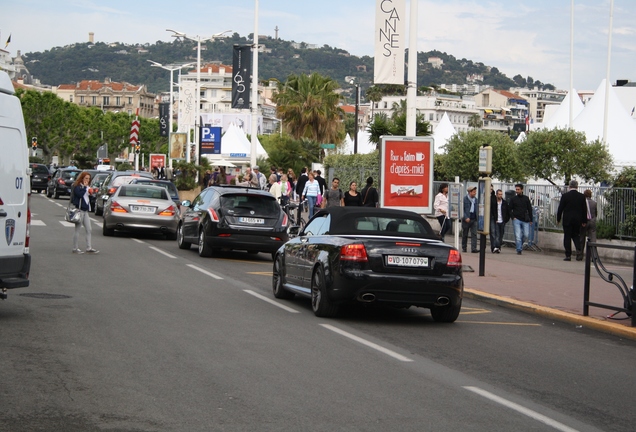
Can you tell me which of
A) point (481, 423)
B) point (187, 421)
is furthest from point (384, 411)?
point (187, 421)

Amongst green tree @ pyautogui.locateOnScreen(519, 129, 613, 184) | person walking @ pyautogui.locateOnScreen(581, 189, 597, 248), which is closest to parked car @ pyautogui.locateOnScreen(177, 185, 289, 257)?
person walking @ pyautogui.locateOnScreen(581, 189, 597, 248)

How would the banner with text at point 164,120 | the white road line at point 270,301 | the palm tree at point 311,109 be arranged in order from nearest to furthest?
the white road line at point 270,301, the palm tree at point 311,109, the banner with text at point 164,120

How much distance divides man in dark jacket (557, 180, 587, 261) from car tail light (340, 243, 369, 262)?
45.4 ft

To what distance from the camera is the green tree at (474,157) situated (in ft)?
142

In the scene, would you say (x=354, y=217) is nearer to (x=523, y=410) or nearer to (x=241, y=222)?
(x=523, y=410)

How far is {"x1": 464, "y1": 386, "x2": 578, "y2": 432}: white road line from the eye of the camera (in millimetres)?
7102

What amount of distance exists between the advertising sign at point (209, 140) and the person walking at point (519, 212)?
27.6 meters

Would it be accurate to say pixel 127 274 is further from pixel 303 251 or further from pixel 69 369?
pixel 69 369

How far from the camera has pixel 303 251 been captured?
13703mm

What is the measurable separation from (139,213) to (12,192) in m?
15.2

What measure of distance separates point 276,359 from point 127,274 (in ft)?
27.9

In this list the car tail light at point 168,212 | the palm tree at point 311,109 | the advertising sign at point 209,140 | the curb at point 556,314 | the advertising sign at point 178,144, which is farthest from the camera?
the palm tree at point 311,109

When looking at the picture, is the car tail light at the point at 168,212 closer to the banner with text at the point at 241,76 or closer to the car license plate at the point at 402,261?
the car license plate at the point at 402,261

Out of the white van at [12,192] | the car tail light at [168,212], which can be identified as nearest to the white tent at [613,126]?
the car tail light at [168,212]
